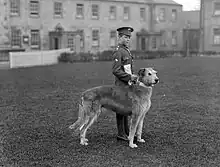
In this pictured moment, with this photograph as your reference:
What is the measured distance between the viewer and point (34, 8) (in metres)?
40.0

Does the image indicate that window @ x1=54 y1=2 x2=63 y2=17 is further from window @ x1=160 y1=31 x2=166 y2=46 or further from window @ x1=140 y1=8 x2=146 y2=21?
window @ x1=160 y1=31 x2=166 y2=46

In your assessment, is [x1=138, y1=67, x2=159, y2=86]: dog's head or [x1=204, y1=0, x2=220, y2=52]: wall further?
A: [x1=204, y1=0, x2=220, y2=52]: wall

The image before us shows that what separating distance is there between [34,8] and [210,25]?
912 inches

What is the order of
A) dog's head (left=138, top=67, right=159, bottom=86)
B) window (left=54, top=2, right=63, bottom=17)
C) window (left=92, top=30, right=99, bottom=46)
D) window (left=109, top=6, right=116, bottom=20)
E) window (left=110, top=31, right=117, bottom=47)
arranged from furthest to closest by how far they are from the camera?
window (left=110, top=31, right=117, bottom=47) → window (left=109, top=6, right=116, bottom=20) → window (left=92, top=30, right=99, bottom=46) → window (left=54, top=2, right=63, bottom=17) → dog's head (left=138, top=67, right=159, bottom=86)

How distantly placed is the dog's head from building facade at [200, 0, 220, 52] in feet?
140

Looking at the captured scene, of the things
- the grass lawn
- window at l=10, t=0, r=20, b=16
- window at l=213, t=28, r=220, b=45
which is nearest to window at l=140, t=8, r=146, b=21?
window at l=213, t=28, r=220, b=45

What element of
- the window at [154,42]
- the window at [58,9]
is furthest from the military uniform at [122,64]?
the window at [154,42]

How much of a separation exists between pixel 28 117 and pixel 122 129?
11.9 ft

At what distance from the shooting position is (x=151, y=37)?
50.7 metres

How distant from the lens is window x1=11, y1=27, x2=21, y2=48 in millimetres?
38469

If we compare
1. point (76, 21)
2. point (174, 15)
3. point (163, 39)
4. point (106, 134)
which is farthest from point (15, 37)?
point (106, 134)

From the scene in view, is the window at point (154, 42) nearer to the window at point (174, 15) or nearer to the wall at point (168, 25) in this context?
the wall at point (168, 25)

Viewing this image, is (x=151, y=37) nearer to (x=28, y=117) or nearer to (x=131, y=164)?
(x=28, y=117)

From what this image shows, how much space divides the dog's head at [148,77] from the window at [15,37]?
1313 inches
